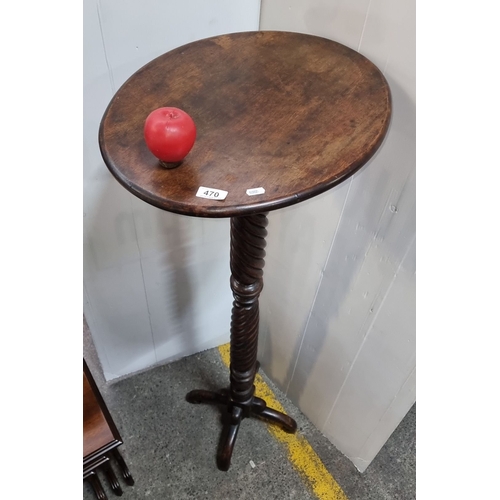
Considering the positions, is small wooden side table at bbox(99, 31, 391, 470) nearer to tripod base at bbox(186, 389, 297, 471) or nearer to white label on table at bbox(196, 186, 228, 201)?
white label on table at bbox(196, 186, 228, 201)

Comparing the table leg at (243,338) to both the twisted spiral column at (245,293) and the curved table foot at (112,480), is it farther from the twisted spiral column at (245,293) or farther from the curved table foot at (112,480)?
the curved table foot at (112,480)

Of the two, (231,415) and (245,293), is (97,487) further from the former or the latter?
(245,293)

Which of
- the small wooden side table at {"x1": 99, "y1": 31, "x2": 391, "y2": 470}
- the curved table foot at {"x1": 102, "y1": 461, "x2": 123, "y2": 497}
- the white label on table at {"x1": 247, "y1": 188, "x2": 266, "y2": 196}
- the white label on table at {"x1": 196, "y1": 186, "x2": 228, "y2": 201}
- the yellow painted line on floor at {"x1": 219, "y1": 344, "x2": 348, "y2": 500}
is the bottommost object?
the yellow painted line on floor at {"x1": 219, "y1": 344, "x2": 348, "y2": 500}

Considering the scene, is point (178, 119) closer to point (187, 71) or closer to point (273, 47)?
point (187, 71)

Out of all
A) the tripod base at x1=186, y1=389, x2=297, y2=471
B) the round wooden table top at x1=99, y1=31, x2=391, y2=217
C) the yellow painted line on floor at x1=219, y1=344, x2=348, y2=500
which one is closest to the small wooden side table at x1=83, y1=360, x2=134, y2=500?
the tripod base at x1=186, y1=389, x2=297, y2=471

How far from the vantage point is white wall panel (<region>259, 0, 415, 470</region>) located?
888mm

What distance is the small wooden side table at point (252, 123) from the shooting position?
0.65m

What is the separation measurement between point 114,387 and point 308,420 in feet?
2.33

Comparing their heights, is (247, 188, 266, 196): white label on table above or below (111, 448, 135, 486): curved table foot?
above

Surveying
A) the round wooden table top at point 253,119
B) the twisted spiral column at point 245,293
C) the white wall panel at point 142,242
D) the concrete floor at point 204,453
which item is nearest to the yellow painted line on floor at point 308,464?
the concrete floor at point 204,453

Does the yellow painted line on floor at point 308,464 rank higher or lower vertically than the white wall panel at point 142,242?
lower

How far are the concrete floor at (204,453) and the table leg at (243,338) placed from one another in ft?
0.19

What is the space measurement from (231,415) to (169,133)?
3.74 feet
